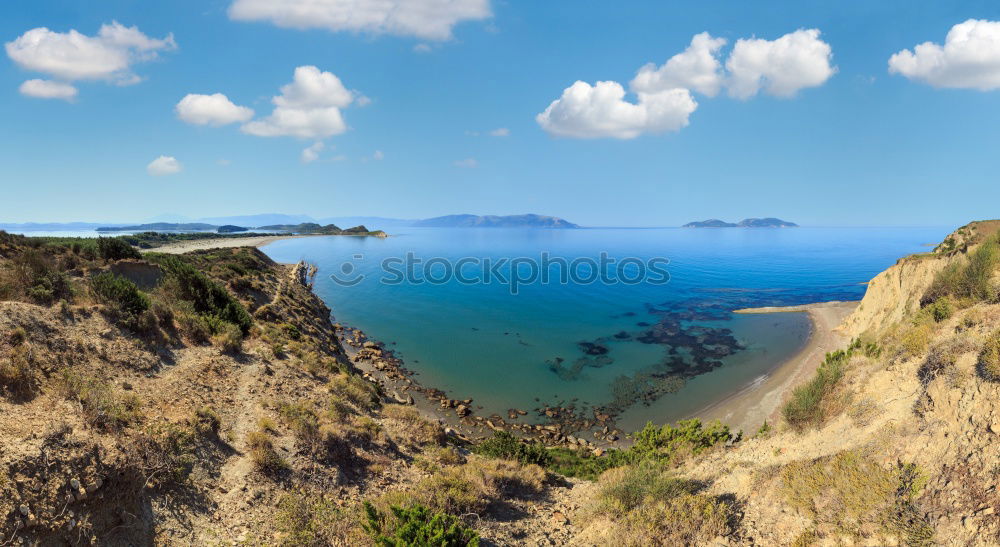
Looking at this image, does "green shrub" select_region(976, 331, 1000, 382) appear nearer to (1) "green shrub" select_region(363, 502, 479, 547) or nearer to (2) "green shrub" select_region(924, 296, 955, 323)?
(2) "green shrub" select_region(924, 296, 955, 323)

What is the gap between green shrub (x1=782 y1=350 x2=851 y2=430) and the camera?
37.1ft

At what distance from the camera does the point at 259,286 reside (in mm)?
35312

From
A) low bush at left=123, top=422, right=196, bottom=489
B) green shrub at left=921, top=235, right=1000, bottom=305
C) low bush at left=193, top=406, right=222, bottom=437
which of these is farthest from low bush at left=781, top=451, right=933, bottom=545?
low bush at left=193, top=406, right=222, bottom=437

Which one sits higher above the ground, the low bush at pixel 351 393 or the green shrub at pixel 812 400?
the green shrub at pixel 812 400

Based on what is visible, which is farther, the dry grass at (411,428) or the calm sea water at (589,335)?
the calm sea water at (589,335)

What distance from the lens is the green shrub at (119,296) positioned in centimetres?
1427

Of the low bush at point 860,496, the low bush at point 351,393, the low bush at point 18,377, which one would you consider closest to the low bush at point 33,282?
the low bush at point 18,377

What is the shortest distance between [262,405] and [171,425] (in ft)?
10.5

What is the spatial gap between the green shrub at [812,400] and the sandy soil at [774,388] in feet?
33.9

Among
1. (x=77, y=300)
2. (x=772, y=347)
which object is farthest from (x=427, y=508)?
(x=772, y=347)

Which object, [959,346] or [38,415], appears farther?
[959,346]

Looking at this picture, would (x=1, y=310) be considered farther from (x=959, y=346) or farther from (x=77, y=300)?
(x=959, y=346)

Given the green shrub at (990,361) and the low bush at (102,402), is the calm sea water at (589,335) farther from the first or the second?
the low bush at (102,402)

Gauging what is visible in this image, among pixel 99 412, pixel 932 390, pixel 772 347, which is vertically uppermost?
pixel 932 390
